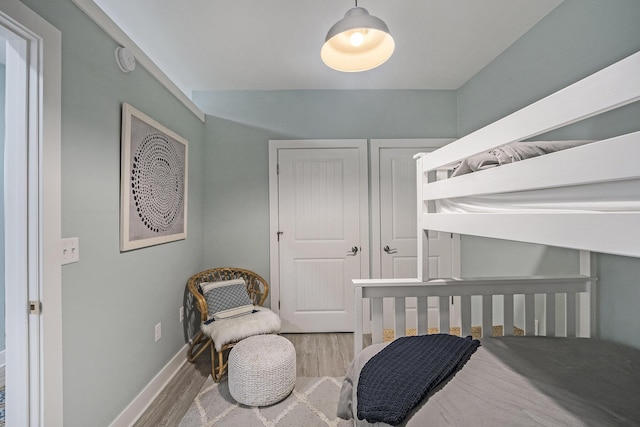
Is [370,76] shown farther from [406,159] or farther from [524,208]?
[524,208]

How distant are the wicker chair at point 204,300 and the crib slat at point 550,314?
2005 mm

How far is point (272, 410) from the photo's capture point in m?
1.78

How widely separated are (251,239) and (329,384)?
154 centimetres

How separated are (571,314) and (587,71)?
1.43m

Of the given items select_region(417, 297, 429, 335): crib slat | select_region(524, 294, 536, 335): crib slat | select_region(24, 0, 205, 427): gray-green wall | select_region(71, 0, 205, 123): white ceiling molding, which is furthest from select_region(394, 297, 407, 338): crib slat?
select_region(71, 0, 205, 123): white ceiling molding

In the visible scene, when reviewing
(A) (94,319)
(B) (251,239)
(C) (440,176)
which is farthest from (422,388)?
(B) (251,239)

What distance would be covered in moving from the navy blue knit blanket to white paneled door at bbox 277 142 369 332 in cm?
166

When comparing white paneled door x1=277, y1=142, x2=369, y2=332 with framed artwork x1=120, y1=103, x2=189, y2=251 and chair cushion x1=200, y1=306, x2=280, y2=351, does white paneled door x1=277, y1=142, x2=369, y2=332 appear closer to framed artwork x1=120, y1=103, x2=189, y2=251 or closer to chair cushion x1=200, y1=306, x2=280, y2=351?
chair cushion x1=200, y1=306, x2=280, y2=351

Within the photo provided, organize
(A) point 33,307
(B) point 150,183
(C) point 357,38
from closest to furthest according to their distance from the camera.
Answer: (A) point 33,307, (C) point 357,38, (B) point 150,183

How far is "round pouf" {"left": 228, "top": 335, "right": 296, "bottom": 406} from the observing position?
5.84 feet

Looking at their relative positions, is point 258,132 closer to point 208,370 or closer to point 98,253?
point 98,253

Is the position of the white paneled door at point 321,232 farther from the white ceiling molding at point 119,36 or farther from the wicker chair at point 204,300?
the white ceiling molding at point 119,36

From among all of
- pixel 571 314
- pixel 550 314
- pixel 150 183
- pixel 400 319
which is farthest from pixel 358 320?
pixel 150 183

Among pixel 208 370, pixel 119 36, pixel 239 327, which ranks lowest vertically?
pixel 208 370
